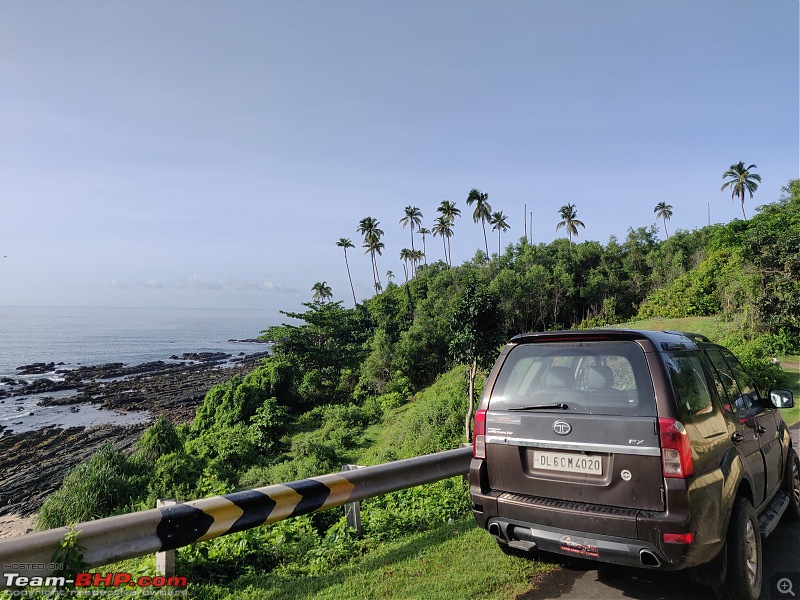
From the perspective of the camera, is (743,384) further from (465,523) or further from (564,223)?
(564,223)

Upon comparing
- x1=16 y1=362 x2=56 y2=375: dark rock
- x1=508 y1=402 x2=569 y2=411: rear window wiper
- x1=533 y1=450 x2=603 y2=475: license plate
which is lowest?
x1=16 y1=362 x2=56 y2=375: dark rock

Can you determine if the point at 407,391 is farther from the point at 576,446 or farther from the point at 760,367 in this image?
the point at 576,446

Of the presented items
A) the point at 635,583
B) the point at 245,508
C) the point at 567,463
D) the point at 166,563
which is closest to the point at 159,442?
the point at 166,563

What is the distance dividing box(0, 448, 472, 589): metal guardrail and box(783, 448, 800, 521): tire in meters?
3.73

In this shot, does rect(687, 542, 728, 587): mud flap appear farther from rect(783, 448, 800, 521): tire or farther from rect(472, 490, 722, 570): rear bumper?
rect(783, 448, 800, 521): tire

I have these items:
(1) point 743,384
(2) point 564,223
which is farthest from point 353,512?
(2) point 564,223

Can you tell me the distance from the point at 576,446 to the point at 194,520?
2.68 metres

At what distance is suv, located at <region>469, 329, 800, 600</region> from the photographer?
3010mm

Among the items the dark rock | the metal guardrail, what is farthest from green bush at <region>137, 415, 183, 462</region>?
the dark rock

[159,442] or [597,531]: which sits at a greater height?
[597,531]

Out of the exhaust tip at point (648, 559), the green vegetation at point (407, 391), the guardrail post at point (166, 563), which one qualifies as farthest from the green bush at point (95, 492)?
the exhaust tip at point (648, 559)

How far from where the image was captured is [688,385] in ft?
11.1

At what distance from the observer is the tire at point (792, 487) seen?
192 inches

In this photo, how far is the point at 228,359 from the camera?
94625 millimetres
